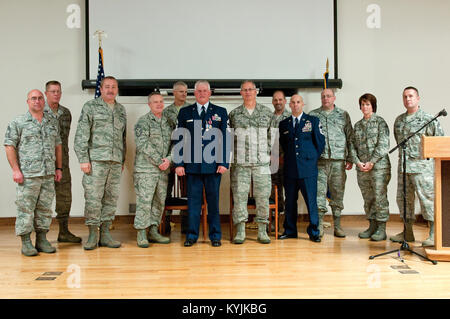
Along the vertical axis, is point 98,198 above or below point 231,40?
below

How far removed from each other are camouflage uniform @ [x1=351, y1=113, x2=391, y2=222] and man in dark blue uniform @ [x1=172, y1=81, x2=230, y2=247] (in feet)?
4.87

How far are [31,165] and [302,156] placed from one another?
257cm

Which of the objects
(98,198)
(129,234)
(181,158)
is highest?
(181,158)

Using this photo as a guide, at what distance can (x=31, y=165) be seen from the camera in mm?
3875

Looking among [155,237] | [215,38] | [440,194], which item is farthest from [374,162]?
[215,38]

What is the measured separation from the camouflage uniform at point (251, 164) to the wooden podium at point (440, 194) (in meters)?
1.48

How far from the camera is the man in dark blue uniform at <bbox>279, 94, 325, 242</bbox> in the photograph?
440 cm

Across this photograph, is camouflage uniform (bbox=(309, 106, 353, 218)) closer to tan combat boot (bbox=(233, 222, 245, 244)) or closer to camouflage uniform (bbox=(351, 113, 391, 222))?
camouflage uniform (bbox=(351, 113, 391, 222))

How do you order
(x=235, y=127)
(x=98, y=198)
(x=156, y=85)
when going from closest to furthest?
(x=98, y=198) < (x=235, y=127) < (x=156, y=85)

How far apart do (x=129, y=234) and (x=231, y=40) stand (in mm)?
2888

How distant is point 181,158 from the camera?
168 inches

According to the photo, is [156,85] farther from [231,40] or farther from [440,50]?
[440,50]

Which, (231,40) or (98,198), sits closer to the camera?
(98,198)
